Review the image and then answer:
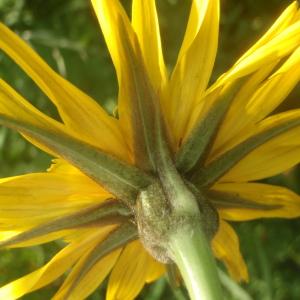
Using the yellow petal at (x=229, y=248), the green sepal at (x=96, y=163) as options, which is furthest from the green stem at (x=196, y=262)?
the yellow petal at (x=229, y=248)

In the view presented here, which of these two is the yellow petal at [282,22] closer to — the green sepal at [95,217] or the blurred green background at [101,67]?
the green sepal at [95,217]

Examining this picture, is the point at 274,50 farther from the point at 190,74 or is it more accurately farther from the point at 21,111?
the point at 21,111

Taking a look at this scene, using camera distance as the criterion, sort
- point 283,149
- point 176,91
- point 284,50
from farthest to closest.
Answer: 1. point 283,149
2. point 176,91
3. point 284,50

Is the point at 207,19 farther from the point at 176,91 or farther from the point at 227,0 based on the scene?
the point at 227,0

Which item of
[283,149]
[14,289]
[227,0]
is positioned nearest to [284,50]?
[283,149]

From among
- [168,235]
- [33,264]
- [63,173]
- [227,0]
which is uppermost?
[227,0]

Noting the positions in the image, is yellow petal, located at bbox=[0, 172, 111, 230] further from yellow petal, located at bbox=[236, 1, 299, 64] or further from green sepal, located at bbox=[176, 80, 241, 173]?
yellow petal, located at bbox=[236, 1, 299, 64]
